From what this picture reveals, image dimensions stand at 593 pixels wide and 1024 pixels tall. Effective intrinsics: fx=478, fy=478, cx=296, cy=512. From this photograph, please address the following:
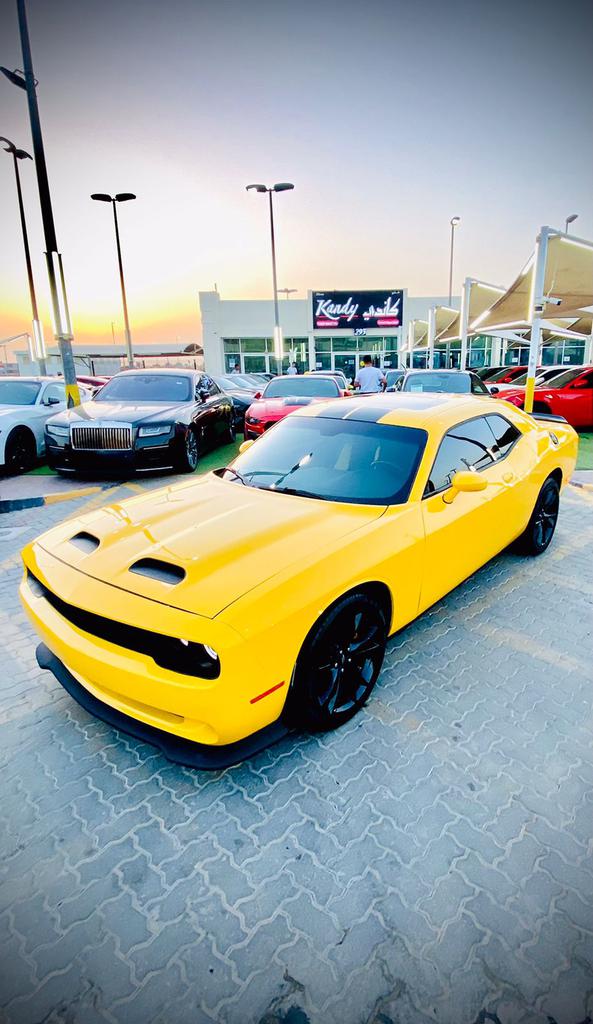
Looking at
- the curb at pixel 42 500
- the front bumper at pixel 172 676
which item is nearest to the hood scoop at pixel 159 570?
the front bumper at pixel 172 676

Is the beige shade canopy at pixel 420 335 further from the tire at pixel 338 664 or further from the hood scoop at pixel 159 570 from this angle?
the hood scoop at pixel 159 570

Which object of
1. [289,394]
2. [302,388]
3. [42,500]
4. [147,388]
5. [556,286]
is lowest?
[42,500]

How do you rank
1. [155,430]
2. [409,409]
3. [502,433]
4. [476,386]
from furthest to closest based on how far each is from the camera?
1. [476,386]
2. [155,430]
3. [502,433]
4. [409,409]

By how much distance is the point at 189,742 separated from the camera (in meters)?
1.90

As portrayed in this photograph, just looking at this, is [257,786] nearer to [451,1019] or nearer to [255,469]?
[451,1019]

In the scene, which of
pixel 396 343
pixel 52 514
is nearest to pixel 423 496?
pixel 52 514

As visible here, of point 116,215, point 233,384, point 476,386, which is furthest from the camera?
point 116,215

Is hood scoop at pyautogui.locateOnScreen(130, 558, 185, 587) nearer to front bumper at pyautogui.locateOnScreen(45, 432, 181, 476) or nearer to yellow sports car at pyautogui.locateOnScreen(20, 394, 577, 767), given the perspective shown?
yellow sports car at pyautogui.locateOnScreen(20, 394, 577, 767)

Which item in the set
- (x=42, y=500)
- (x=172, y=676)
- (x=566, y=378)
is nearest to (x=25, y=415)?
(x=42, y=500)

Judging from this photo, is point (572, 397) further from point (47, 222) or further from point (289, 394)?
point (47, 222)

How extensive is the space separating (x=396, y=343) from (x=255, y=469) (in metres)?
37.3

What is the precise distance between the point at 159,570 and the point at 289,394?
818cm

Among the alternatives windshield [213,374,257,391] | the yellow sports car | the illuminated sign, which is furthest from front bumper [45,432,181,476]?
the illuminated sign

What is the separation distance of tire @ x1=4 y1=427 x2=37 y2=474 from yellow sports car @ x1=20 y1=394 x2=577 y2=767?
5.69m
